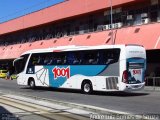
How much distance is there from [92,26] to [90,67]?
71.3 ft

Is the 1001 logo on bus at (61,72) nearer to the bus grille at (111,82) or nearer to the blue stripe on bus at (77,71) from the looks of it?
the blue stripe on bus at (77,71)

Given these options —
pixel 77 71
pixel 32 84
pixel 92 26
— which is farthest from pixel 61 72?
pixel 92 26

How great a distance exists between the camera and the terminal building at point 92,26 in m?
35.5

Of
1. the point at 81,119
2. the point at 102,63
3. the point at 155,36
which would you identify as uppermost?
the point at 155,36

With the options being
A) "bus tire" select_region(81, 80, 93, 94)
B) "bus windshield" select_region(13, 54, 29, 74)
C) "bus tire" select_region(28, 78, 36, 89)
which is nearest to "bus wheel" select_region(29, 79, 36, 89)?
"bus tire" select_region(28, 78, 36, 89)

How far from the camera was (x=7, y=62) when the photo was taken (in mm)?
75062

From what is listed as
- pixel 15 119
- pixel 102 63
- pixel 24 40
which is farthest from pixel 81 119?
pixel 24 40

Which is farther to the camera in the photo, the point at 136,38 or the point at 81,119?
the point at 136,38

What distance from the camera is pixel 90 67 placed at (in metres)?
24.7

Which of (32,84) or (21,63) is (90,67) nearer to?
(32,84)

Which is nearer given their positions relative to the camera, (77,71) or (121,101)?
(121,101)

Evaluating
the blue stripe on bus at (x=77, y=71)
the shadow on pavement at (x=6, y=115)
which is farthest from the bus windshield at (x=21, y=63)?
the shadow on pavement at (x=6, y=115)

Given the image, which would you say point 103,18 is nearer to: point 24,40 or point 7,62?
point 24,40

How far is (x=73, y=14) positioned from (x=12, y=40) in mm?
25787
